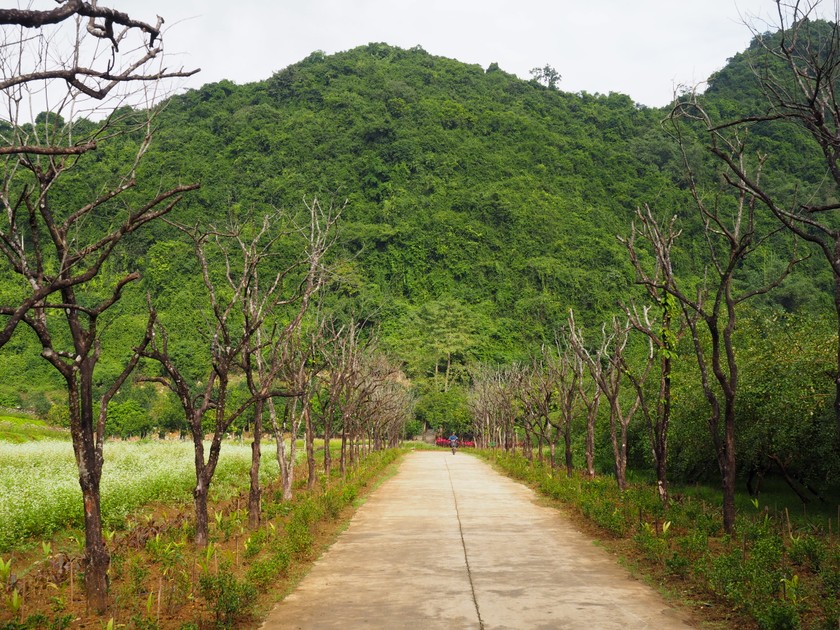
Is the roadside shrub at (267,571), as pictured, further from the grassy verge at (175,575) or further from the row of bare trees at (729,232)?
the row of bare trees at (729,232)

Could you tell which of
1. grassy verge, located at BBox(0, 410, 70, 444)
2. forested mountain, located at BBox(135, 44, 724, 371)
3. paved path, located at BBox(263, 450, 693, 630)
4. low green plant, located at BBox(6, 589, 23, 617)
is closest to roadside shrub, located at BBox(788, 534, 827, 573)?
paved path, located at BBox(263, 450, 693, 630)

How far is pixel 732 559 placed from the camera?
7676 millimetres

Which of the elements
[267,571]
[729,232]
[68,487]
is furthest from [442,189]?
[267,571]

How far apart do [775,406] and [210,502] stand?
37.7 feet

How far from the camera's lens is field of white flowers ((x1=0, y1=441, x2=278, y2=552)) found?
1126cm

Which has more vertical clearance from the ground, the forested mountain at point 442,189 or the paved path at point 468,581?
the forested mountain at point 442,189

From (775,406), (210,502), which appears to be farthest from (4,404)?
(775,406)

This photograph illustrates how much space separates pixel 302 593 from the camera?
26.0ft

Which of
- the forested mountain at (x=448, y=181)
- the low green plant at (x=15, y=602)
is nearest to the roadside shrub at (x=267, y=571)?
the low green plant at (x=15, y=602)

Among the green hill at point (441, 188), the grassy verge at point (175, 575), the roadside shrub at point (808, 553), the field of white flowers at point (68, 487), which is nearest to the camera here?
the grassy verge at point (175, 575)

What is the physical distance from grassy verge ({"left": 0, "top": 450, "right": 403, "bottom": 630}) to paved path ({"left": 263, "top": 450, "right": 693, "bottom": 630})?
1.06ft

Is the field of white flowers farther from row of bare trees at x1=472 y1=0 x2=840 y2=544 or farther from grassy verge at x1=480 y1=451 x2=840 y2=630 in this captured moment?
row of bare trees at x1=472 y1=0 x2=840 y2=544

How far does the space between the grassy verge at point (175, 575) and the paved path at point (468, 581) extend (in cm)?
32

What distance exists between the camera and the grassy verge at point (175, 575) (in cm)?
642
